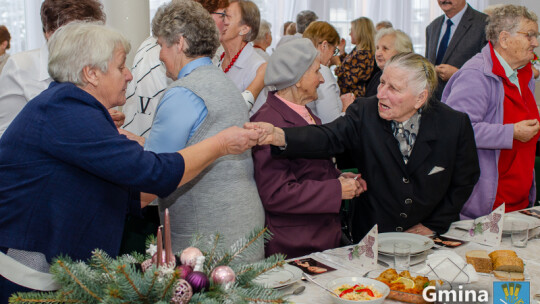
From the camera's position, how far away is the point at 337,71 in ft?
17.0

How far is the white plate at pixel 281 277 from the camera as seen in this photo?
1718 millimetres

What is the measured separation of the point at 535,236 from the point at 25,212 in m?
2.00

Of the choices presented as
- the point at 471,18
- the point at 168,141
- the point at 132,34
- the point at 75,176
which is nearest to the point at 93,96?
the point at 75,176

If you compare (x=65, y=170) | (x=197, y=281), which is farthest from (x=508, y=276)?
(x=65, y=170)

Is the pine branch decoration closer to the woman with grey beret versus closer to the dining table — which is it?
the dining table

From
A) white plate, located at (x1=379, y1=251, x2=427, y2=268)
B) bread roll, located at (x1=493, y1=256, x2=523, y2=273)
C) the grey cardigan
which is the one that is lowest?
white plate, located at (x1=379, y1=251, x2=427, y2=268)

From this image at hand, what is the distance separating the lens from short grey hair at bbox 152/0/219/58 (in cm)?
215

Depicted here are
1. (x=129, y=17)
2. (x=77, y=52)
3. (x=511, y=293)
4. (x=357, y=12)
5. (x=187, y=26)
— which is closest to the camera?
(x=511, y=293)

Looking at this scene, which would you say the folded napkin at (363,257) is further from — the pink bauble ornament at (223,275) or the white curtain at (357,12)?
the white curtain at (357,12)

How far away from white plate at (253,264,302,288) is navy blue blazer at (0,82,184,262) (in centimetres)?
49

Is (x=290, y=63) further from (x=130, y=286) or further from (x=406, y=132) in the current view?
(x=130, y=286)

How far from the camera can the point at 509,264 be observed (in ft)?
6.08

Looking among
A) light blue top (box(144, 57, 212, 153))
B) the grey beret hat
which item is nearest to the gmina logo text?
light blue top (box(144, 57, 212, 153))

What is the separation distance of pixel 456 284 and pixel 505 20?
1786 mm
